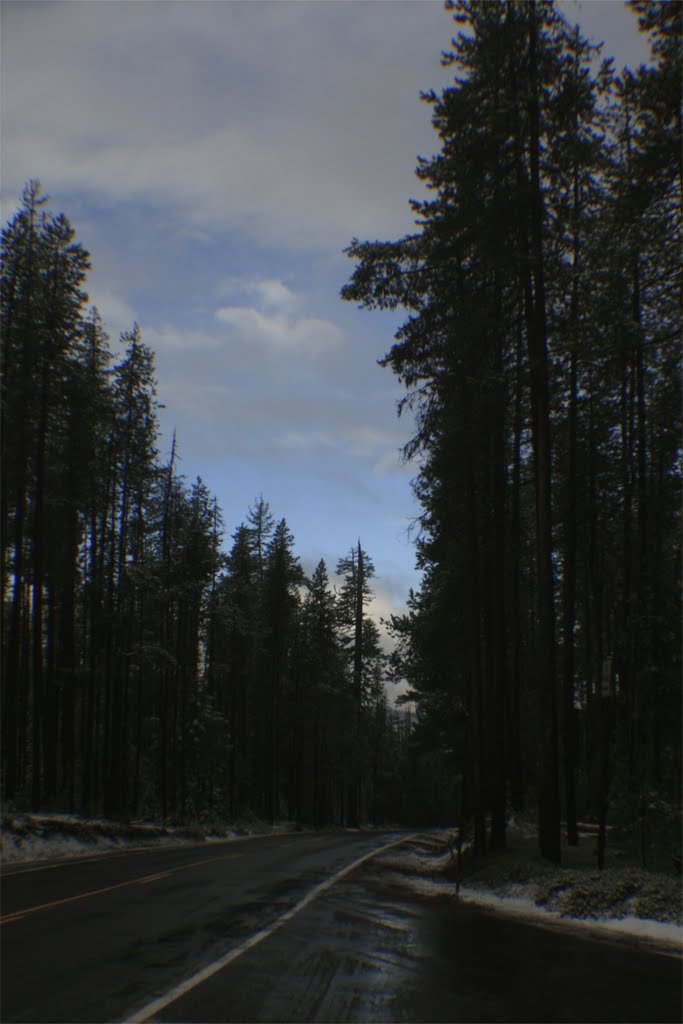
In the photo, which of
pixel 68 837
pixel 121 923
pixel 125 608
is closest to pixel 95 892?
pixel 121 923

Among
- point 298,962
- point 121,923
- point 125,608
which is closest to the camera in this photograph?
point 298,962

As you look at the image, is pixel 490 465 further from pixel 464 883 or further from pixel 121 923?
pixel 121 923

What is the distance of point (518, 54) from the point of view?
1661 centimetres

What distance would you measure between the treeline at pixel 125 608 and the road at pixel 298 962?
46.1 feet

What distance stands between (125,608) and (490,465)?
75.2 ft

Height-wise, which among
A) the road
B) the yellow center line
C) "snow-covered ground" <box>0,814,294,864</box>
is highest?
the road

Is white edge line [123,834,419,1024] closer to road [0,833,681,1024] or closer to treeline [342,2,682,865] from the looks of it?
road [0,833,681,1024]

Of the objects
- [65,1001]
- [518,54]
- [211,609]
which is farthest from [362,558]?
[65,1001]

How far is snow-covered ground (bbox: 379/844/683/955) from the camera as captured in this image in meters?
9.92

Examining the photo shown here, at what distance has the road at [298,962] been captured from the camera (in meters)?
6.52

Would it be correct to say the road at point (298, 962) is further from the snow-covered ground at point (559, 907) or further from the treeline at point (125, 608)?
the treeline at point (125, 608)

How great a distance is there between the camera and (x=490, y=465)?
2289 cm

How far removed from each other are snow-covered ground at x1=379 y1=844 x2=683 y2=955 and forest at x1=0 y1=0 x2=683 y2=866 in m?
1.65

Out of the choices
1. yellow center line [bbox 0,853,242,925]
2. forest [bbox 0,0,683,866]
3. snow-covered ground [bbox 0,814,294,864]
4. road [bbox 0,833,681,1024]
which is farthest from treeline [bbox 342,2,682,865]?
snow-covered ground [bbox 0,814,294,864]
